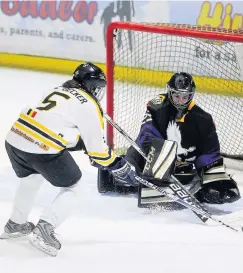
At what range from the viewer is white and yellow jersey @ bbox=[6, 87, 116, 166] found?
2564 mm

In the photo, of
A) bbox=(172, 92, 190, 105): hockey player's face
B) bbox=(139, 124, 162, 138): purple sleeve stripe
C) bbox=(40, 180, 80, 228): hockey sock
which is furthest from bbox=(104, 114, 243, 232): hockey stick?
bbox=(40, 180, 80, 228): hockey sock

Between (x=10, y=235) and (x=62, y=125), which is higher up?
(x=62, y=125)

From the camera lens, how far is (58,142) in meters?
2.59

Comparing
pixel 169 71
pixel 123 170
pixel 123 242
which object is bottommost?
pixel 123 242

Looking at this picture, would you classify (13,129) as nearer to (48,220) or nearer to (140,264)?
(48,220)

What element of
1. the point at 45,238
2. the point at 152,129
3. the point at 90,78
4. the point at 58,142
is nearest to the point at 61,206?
the point at 45,238

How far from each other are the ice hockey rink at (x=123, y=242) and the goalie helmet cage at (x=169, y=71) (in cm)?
60

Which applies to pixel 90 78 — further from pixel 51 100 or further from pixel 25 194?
pixel 25 194

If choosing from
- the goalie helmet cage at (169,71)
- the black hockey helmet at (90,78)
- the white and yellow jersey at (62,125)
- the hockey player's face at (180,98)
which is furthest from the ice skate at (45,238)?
the goalie helmet cage at (169,71)

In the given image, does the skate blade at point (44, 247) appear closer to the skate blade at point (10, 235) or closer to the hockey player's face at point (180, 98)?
the skate blade at point (10, 235)

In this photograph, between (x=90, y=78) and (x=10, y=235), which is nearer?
(x=90, y=78)

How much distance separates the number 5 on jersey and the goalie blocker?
71 centimetres

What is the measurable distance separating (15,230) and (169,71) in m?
2.37

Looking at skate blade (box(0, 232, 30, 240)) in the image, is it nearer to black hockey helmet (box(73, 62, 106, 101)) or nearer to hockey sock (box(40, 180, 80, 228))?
hockey sock (box(40, 180, 80, 228))
